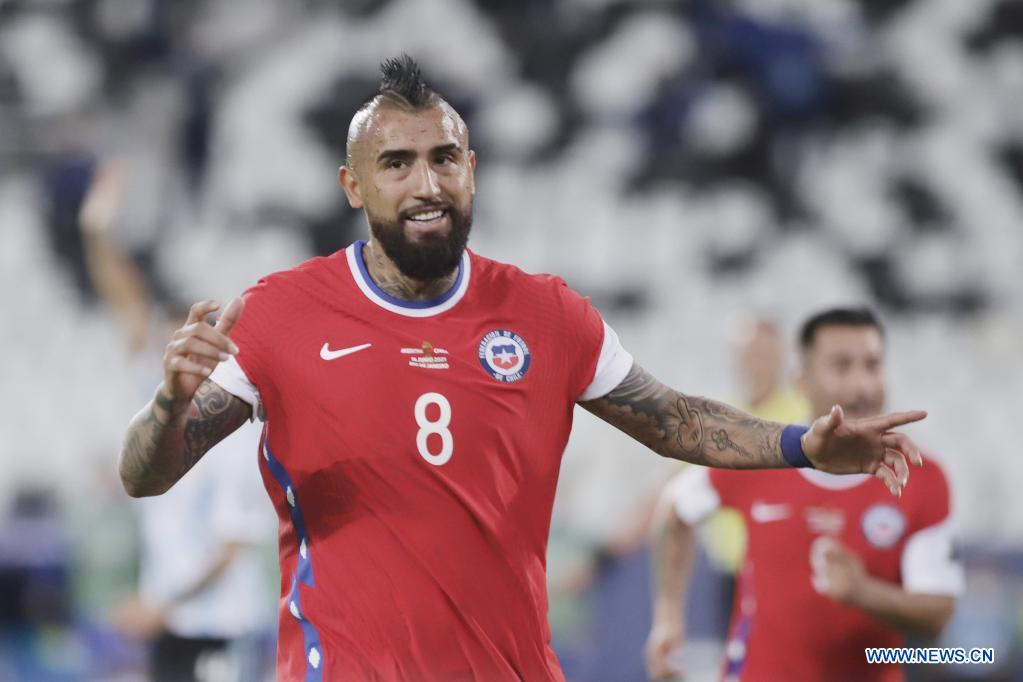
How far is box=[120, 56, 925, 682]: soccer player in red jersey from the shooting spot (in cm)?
328

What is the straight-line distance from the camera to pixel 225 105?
1227cm

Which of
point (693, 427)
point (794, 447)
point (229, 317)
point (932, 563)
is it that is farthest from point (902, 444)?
point (932, 563)

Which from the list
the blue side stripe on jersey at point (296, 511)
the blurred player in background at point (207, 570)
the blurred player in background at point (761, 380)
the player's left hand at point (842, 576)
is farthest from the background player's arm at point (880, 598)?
the blurred player in background at point (207, 570)

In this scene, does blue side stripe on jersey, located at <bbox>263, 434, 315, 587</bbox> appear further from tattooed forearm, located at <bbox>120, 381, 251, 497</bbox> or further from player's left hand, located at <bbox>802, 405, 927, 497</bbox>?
player's left hand, located at <bbox>802, 405, 927, 497</bbox>

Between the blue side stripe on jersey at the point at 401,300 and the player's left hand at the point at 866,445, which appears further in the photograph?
the blue side stripe on jersey at the point at 401,300

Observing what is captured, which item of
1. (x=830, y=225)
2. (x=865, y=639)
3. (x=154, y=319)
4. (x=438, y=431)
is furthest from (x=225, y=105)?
(x=438, y=431)

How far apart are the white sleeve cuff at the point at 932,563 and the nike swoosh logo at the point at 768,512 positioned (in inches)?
15.6

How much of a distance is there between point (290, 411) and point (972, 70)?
393 inches

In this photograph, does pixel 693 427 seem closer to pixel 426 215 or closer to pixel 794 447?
pixel 794 447

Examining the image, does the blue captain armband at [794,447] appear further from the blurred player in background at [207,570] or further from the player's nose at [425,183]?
the blurred player in background at [207,570]

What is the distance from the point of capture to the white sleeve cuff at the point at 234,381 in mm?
3338

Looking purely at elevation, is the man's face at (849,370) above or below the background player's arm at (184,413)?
above

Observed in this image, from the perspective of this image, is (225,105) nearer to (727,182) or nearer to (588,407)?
(727,182)

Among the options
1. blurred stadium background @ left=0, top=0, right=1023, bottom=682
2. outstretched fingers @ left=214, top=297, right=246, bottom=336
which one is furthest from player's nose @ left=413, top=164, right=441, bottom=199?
blurred stadium background @ left=0, top=0, right=1023, bottom=682
